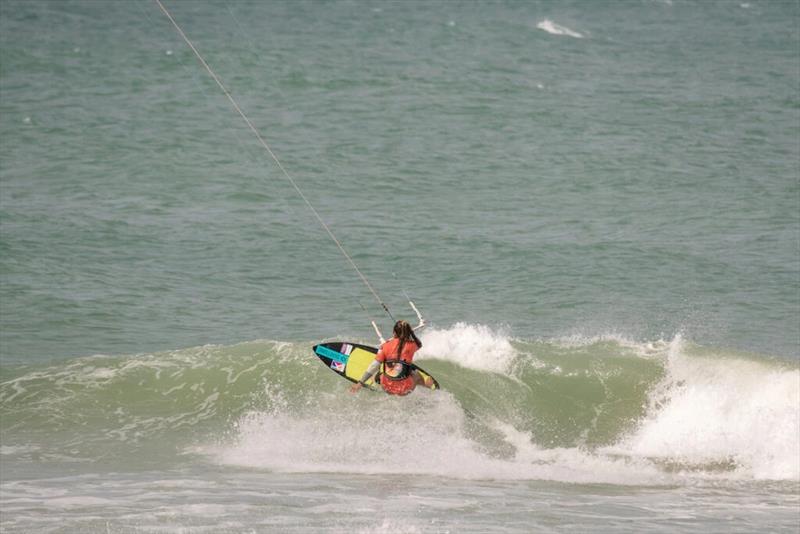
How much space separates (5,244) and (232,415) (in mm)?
7935

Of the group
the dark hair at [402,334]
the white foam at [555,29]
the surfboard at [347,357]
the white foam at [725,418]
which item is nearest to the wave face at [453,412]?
the white foam at [725,418]

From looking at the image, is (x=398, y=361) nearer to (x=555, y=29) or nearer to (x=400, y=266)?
(x=400, y=266)

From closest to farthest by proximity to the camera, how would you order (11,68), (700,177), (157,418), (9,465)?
(9,465), (157,418), (700,177), (11,68)

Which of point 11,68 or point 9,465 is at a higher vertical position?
point 9,465

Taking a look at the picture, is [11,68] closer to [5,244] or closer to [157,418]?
[5,244]

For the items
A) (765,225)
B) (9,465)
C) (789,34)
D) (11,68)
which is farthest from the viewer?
(789,34)

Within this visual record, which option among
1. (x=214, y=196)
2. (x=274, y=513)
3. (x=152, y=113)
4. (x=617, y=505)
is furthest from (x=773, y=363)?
(x=152, y=113)

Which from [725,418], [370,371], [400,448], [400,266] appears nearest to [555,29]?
[400,266]

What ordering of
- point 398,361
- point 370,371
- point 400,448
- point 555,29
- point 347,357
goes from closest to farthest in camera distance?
point 400,448
point 398,361
point 370,371
point 347,357
point 555,29

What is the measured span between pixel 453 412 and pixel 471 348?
2.00m

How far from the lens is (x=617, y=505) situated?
42.7ft

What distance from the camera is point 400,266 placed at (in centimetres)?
2225

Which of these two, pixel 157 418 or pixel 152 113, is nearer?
pixel 157 418

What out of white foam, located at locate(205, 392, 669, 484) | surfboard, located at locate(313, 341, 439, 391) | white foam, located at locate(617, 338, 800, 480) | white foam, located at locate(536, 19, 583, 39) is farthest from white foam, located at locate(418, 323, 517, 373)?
white foam, located at locate(536, 19, 583, 39)
